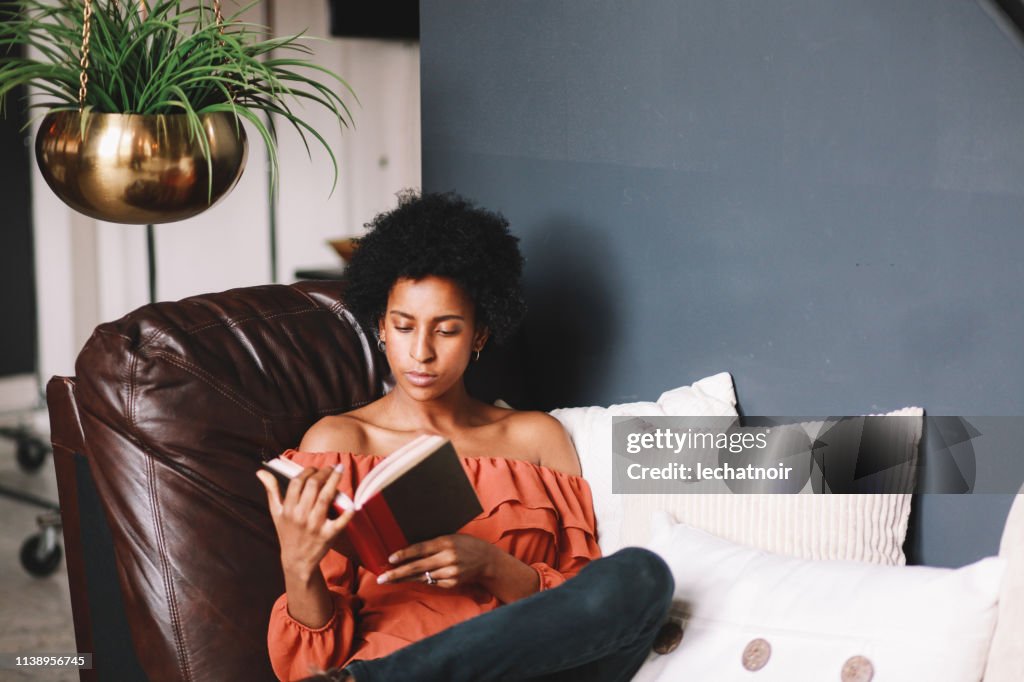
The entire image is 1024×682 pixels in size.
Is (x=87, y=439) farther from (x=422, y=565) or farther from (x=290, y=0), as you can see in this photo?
(x=290, y=0)

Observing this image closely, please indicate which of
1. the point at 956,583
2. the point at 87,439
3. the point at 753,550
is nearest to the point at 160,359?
the point at 87,439

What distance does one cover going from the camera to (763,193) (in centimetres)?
175

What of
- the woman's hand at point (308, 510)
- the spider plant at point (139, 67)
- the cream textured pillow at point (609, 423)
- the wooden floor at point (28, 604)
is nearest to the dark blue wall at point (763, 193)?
the cream textured pillow at point (609, 423)

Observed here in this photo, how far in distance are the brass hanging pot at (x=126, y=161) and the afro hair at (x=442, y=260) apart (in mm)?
426

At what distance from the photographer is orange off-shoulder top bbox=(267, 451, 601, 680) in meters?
1.53

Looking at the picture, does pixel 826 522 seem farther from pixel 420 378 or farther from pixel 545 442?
pixel 420 378

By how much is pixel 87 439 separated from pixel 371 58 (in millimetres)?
4060

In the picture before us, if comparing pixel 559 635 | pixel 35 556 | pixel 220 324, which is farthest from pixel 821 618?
pixel 35 556

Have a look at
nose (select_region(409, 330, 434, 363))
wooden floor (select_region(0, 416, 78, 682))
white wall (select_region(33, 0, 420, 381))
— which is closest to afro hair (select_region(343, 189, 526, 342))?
nose (select_region(409, 330, 434, 363))

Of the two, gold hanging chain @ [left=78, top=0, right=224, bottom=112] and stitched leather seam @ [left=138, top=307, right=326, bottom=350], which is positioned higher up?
gold hanging chain @ [left=78, top=0, right=224, bottom=112]

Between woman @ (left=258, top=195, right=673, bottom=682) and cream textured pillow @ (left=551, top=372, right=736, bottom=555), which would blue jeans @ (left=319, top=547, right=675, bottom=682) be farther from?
cream textured pillow @ (left=551, top=372, right=736, bottom=555)

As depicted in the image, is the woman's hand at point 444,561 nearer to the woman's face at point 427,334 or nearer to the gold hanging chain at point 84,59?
the woman's face at point 427,334

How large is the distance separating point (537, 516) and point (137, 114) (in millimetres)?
894

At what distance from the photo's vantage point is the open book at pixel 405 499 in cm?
132
